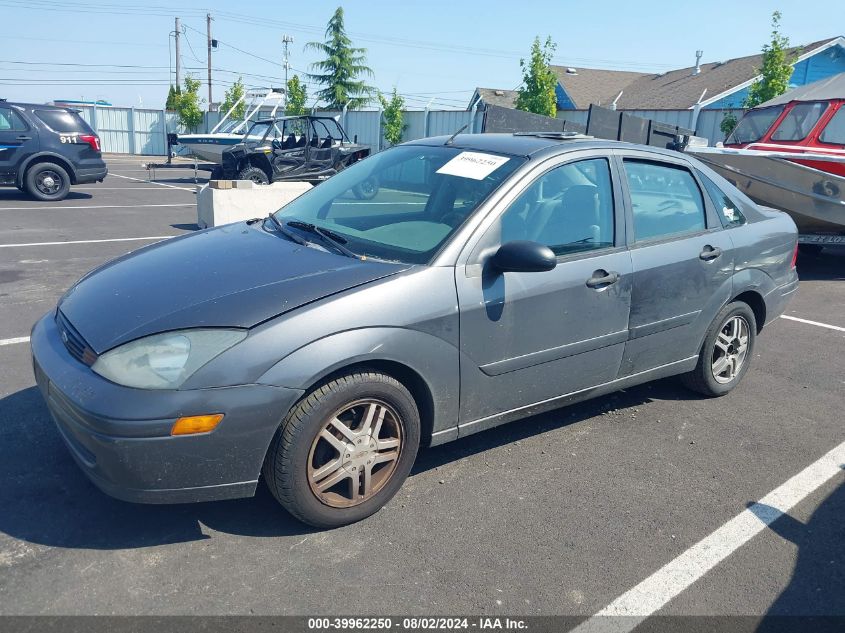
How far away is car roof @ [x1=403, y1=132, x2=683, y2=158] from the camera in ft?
12.7

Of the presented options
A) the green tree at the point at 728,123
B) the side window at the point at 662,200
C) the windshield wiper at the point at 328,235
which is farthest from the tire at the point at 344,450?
the green tree at the point at 728,123

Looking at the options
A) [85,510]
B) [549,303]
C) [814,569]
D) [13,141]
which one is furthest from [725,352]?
[13,141]

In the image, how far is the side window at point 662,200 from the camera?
412 cm

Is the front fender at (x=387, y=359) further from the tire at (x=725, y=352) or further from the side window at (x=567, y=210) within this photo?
the tire at (x=725, y=352)

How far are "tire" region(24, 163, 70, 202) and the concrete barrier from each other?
15.8 feet

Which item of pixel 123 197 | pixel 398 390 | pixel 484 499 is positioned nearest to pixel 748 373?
pixel 484 499

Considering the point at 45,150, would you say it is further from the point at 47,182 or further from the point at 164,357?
the point at 164,357

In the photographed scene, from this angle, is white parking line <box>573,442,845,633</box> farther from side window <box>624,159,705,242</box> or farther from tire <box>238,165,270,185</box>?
tire <box>238,165,270,185</box>

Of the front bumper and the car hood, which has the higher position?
the car hood

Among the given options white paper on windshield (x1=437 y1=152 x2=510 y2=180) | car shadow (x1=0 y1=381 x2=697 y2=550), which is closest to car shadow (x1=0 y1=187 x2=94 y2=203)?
car shadow (x1=0 y1=381 x2=697 y2=550)

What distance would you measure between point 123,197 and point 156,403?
586 inches

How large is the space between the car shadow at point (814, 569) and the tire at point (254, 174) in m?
14.6

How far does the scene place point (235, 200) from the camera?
1073 centimetres

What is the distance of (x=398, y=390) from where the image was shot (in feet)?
10.2
